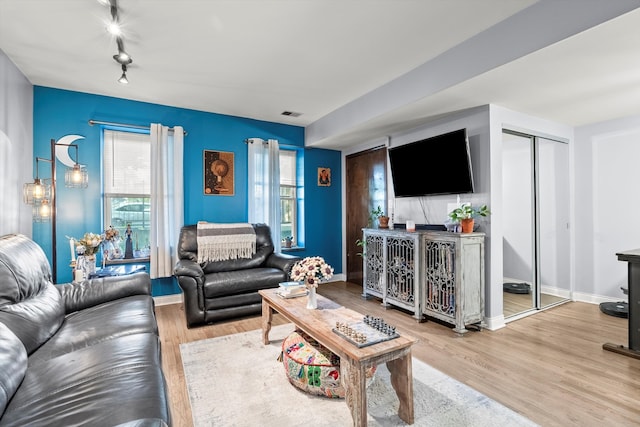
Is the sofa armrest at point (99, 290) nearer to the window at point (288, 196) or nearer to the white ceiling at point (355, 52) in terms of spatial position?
the white ceiling at point (355, 52)

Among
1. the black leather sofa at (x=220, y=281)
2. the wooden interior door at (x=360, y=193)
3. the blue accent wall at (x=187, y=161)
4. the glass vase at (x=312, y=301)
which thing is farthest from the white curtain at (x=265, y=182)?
the glass vase at (x=312, y=301)

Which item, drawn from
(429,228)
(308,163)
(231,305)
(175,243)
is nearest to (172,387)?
(231,305)

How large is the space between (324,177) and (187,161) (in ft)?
7.13

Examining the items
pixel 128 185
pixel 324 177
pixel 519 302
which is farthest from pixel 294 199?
pixel 519 302

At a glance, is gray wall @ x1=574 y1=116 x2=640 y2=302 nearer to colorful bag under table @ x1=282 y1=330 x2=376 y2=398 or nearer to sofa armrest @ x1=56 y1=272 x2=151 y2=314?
colorful bag under table @ x1=282 y1=330 x2=376 y2=398

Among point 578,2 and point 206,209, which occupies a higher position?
point 578,2

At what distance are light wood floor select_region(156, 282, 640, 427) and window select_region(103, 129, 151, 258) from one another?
1.13 meters

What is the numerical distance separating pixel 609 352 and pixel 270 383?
2737mm

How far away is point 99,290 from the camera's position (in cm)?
239

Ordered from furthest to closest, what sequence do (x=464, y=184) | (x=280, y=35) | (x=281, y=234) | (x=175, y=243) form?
(x=281, y=234)
(x=175, y=243)
(x=464, y=184)
(x=280, y=35)

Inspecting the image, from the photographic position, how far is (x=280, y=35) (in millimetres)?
2414

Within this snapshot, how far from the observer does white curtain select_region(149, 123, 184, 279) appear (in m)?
3.79

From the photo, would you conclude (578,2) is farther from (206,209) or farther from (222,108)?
(206,209)

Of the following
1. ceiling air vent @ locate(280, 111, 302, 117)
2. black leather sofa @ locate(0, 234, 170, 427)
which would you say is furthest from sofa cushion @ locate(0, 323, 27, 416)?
ceiling air vent @ locate(280, 111, 302, 117)
